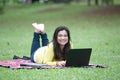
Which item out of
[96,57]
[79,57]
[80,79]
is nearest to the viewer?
[80,79]

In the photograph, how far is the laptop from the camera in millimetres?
10852

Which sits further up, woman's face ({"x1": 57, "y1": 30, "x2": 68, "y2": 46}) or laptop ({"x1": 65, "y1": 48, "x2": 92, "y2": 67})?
woman's face ({"x1": 57, "y1": 30, "x2": 68, "y2": 46})

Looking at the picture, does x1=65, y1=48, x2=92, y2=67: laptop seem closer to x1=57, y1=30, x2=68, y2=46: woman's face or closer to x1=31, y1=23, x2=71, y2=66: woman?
x1=31, y1=23, x2=71, y2=66: woman

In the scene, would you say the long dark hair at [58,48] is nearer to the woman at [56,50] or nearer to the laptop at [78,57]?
the woman at [56,50]

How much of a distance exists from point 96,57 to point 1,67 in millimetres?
3521

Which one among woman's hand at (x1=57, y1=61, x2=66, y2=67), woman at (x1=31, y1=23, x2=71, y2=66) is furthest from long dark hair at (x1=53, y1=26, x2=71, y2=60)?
woman's hand at (x1=57, y1=61, x2=66, y2=67)

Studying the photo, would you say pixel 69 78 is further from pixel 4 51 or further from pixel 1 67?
pixel 4 51

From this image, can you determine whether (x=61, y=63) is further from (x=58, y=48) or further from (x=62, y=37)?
(x=62, y=37)

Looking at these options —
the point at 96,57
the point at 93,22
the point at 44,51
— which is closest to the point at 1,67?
the point at 44,51

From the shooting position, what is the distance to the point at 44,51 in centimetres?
1123

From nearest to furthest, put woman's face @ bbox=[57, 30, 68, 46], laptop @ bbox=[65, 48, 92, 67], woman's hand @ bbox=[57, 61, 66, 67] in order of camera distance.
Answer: laptop @ bbox=[65, 48, 92, 67] → woman's hand @ bbox=[57, 61, 66, 67] → woman's face @ bbox=[57, 30, 68, 46]

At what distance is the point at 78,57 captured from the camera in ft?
36.1

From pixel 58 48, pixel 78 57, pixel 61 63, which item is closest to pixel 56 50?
pixel 58 48

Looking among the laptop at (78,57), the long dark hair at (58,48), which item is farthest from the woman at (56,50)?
the laptop at (78,57)
